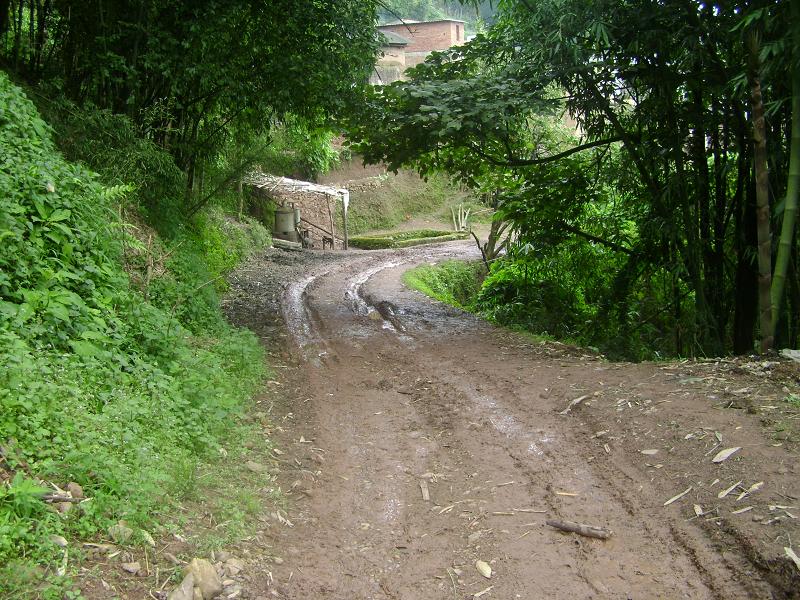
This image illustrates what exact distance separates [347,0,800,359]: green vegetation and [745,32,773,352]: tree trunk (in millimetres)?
13

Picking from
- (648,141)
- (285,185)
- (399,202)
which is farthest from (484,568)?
(399,202)

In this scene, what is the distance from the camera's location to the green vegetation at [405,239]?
89.0 feet

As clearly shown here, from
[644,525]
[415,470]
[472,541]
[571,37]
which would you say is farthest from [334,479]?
[571,37]

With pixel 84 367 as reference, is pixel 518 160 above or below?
above

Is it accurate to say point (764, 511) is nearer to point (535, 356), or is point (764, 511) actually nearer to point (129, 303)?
point (535, 356)

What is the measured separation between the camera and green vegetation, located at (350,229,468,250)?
27.1 meters

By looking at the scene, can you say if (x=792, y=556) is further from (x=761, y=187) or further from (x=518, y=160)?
(x=518, y=160)

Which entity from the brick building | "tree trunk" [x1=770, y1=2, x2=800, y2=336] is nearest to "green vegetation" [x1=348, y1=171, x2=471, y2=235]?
the brick building

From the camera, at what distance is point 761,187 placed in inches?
260

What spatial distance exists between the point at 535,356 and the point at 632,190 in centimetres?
305

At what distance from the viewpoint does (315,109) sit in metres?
10.3

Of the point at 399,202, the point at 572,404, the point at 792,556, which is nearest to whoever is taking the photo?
the point at 792,556

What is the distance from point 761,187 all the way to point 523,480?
3.98 meters

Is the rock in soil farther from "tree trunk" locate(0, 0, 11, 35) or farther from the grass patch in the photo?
the grass patch
